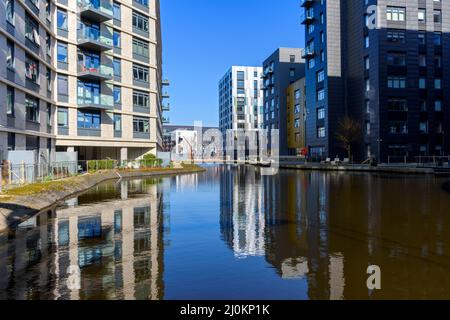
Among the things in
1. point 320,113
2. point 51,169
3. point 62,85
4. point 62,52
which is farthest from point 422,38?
point 51,169

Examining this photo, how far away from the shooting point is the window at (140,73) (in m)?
49.0

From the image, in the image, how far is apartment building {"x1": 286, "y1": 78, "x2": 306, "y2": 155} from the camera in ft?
281

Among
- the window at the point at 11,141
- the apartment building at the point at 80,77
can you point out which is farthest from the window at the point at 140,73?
the window at the point at 11,141

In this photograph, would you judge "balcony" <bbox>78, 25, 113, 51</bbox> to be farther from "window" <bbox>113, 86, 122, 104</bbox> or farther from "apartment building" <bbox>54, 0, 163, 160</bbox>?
"window" <bbox>113, 86, 122, 104</bbox>

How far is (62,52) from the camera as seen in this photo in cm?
4134

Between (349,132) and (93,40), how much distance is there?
41780 millimetres

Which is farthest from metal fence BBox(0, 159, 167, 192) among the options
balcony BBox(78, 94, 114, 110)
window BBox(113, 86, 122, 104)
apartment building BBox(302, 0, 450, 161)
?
apartment building BBox(302, 0, 450, 161)

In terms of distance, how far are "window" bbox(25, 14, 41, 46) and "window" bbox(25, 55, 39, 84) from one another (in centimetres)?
168

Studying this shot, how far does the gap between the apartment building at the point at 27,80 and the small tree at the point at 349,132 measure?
44309 mm

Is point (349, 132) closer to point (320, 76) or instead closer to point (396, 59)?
point (396, 59)
